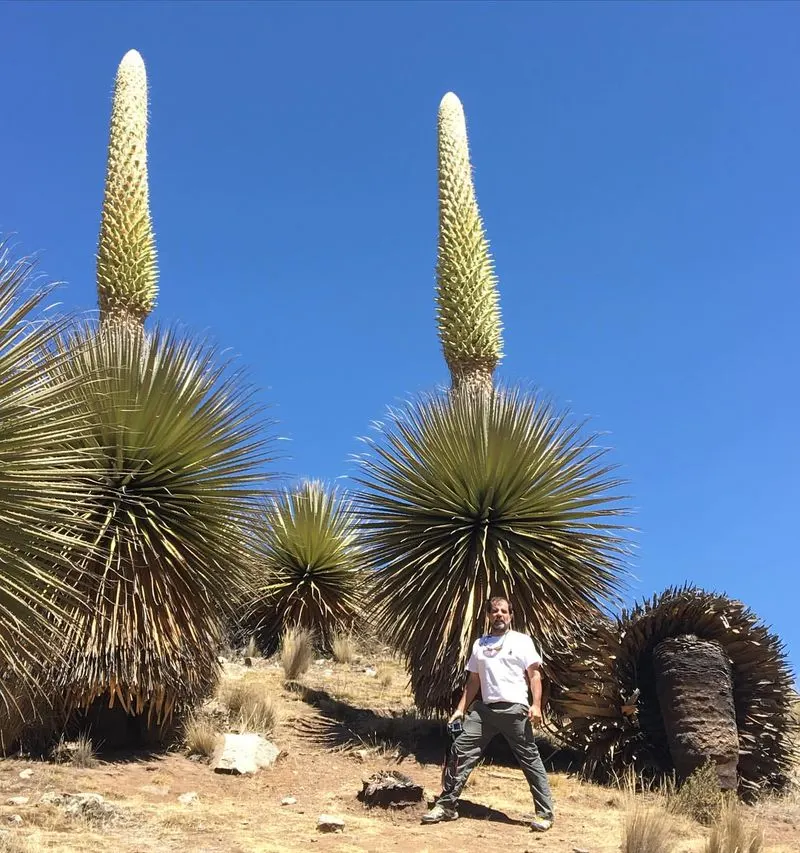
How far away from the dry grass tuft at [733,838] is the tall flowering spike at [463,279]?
16.9 feet

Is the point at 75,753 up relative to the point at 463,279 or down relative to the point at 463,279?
down

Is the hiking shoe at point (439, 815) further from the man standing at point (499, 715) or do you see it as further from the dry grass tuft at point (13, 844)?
the dry grass tuft at point (13, 844)

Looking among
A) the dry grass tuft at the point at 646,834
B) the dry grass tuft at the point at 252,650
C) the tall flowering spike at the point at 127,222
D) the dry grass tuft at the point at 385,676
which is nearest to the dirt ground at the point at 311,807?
the dry grass tuft at the point at 646,834

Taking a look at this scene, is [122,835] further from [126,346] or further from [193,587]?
[126,346]

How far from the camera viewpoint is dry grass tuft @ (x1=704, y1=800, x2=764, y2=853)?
5652 millimetres

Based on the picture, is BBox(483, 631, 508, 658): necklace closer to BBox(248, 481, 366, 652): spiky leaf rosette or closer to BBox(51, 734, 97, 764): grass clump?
BBox(51, 734, 97, 764): grass clump

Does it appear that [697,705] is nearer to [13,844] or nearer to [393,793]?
[393,793]

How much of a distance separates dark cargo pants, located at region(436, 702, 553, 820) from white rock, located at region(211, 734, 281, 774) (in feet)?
7.05

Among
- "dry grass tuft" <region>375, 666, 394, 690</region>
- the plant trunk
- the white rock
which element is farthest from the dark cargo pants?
"dry grass tuft" <region>375, 666, 394, 690</region>

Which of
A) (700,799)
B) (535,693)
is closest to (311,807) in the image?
(535,693)

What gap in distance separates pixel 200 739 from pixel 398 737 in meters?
2.08

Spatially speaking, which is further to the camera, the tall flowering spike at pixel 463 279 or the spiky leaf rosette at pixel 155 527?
the tall flowering spike at pixel 463 279

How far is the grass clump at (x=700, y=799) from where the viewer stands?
7.07 meters

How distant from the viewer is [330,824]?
20.1ft
